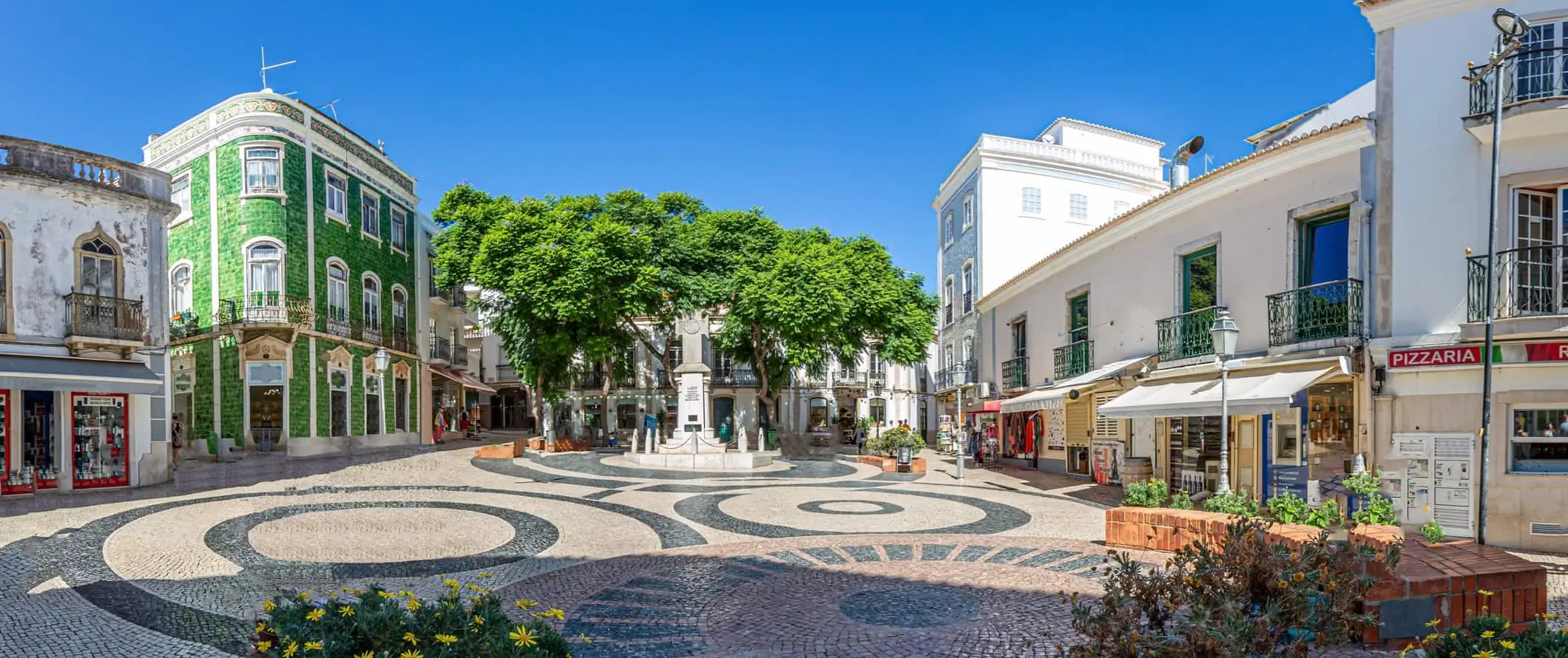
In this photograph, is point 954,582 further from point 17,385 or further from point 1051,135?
A: point 1051,135

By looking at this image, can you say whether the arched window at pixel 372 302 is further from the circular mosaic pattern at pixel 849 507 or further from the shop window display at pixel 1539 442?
the shop window display at pixel 1539 442

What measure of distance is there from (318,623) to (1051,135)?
3463 cm

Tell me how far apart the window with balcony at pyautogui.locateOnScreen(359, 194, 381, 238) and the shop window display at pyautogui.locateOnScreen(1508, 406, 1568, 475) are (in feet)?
103

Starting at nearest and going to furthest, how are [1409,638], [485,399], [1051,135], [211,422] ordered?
[1409,638] → [211,422] → [1051,135] → [485,399]

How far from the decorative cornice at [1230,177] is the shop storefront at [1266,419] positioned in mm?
3169

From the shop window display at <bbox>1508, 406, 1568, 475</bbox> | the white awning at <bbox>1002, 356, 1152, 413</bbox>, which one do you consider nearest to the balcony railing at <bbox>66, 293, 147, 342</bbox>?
the white awning at <bbox>1002, 356, 1152, 413</bbox>

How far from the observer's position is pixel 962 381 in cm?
3148

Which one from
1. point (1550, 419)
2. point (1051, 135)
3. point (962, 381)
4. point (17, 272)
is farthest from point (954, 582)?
point (1051, 135)

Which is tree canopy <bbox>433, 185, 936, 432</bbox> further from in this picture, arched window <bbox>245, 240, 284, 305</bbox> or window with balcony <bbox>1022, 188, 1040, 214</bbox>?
arched window <bbox>245, 240, 284, 305</bbox>

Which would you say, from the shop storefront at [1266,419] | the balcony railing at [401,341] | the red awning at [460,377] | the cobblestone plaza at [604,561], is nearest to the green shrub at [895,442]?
the cobblestone plaza at [604,561]

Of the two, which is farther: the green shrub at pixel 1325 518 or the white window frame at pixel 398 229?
the white window frame at pixel 398 229

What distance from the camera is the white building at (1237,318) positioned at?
12305 mm

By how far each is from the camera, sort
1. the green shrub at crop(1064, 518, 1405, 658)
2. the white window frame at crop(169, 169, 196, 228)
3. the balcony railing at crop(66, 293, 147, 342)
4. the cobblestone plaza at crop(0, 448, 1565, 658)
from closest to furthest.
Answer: the green shrub at crop(1064, 518, 1405, 658)
the cobblestone plaza at crop(0, 448, 1565, 658)
the balcony railing at crop(66, 293, 147, 342)
the white window frame at crop(169, 169, 196, 228)

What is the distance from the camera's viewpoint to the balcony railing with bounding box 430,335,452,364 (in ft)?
118
